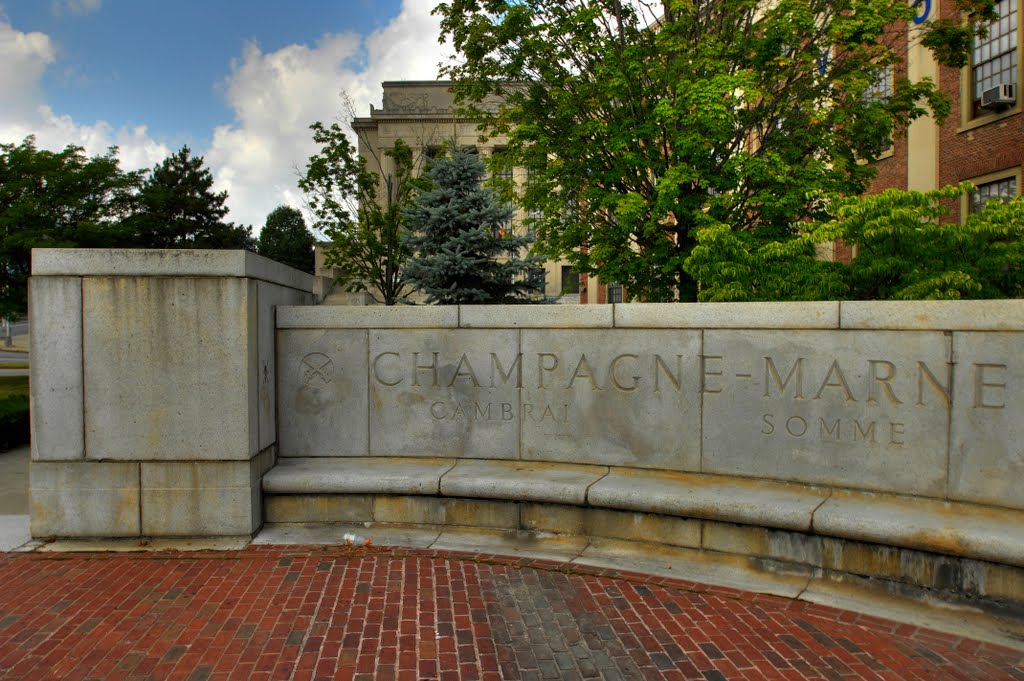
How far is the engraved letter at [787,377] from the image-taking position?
18.5 feet

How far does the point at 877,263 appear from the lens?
741 cm

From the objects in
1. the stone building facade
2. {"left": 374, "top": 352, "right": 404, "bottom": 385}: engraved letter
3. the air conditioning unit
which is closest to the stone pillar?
{"left": 374, "top": 352, "right": 404, "bottom": 385}: engraved letter

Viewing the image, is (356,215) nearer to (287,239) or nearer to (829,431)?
(829,431)

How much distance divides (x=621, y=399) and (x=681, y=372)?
578mm

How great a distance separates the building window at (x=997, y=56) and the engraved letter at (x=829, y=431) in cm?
1617

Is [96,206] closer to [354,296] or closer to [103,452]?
[354,296]

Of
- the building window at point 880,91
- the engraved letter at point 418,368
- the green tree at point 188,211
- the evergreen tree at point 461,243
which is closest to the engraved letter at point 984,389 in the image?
the engraved letter at point 418,368

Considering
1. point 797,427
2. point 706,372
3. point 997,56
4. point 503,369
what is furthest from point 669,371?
point 997,56

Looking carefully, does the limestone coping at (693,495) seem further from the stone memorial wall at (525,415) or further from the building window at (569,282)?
the building window at (569,282)

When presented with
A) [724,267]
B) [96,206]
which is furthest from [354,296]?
[724,267]

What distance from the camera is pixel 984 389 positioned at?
5.00m

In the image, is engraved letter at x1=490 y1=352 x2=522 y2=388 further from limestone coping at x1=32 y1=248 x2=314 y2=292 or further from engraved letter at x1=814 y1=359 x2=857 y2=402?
engraved letter at x1=814 y1=359 x2=857 y2=402

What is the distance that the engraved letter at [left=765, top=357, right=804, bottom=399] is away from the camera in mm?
5637

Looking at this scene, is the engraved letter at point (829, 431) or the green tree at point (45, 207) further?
the green tree at point (45, 207)
